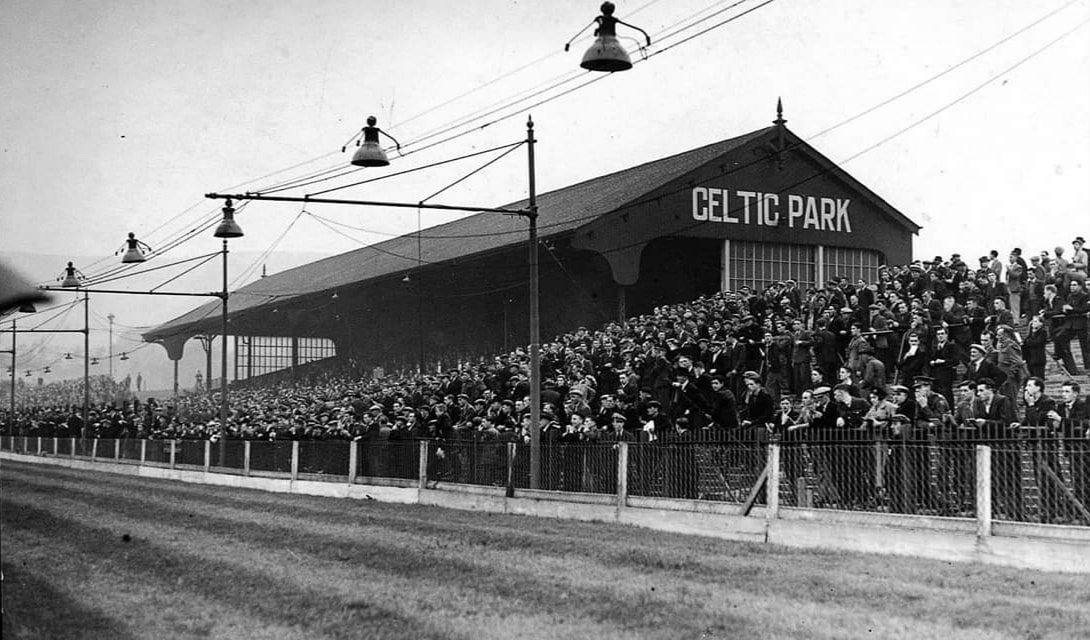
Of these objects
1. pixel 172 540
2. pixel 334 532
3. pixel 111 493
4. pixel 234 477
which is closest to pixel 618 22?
pixel 334 532

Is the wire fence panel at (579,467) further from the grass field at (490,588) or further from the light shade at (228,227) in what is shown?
the light shade at (228,227)

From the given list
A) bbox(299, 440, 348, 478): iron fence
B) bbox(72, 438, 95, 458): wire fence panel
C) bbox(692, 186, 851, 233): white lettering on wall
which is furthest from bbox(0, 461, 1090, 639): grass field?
bbox(72, 438, 95, 458): wire fence panel

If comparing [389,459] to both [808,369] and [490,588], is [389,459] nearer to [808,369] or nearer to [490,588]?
[808,369]

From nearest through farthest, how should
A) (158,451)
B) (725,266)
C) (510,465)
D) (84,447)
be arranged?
(510,465) < (725,266) < (158,451) < (84,447)

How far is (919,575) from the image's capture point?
1150 centimetres

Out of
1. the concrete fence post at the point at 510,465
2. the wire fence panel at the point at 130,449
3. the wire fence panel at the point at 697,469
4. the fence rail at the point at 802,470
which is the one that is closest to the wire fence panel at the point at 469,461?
the fence rail at the point at 802,470

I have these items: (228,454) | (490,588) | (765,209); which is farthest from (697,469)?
(228,454)

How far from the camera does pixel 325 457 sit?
2927 cm

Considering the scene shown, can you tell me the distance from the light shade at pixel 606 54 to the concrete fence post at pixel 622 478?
5.91 m

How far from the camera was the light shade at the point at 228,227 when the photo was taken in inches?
1102

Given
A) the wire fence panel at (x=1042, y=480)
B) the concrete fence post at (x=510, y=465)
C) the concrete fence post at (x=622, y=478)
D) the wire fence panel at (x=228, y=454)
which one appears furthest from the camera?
the wire fence panel at (x=228, y=454)

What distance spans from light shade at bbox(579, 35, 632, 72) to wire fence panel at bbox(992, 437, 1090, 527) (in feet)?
21.6

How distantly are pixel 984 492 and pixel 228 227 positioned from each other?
65.0ft

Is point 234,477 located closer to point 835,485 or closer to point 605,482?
point 605,482
